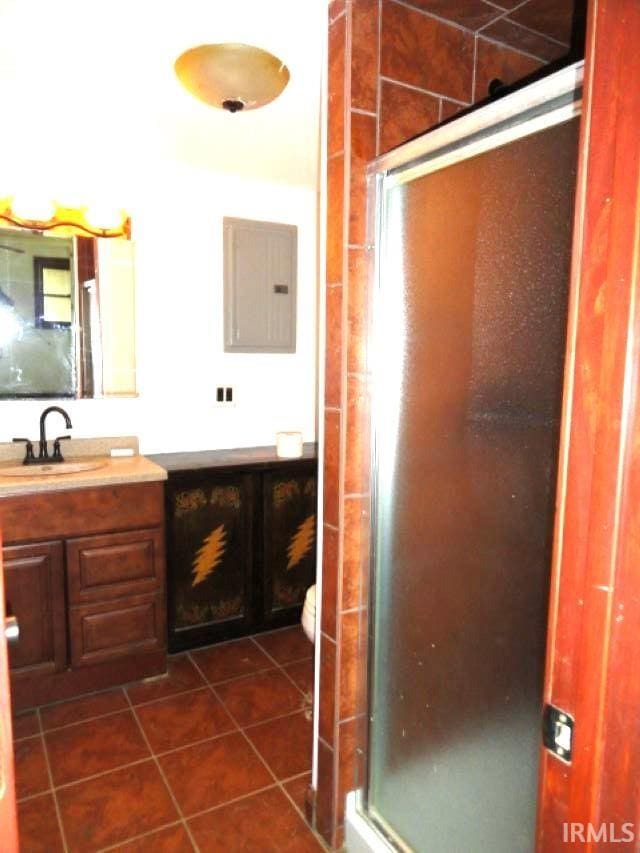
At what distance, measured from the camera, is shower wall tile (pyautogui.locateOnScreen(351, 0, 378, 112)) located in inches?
52.3

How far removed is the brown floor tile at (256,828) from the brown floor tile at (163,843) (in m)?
0.03

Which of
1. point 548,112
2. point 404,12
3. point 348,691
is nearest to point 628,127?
point 548,112

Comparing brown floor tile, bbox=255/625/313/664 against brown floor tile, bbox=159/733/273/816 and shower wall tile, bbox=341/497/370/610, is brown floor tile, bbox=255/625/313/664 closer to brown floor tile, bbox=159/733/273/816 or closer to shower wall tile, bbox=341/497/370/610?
brown floor tile, bbox=159/733/273/816

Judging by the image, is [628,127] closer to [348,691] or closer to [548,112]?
[548,112]

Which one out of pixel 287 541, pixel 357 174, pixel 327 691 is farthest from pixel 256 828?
pixel 357 174

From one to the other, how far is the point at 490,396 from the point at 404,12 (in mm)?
1025

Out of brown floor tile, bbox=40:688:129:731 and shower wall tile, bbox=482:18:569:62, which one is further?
brown floor tile, bbox=40:688:129:731

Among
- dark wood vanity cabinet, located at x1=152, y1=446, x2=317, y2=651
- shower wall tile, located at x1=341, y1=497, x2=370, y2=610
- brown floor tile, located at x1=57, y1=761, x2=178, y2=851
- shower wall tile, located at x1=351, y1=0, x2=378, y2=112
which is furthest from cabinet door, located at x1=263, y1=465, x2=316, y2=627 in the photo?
shower wall tile, located at x1=351, y1=0, x2=378, y2=112

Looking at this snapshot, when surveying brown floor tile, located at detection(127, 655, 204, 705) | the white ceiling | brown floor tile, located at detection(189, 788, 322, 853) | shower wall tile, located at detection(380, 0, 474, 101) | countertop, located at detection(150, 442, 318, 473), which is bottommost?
brown floor tile, located at detection(189, 788, 322, 853)

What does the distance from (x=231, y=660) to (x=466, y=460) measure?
1916 millimetres

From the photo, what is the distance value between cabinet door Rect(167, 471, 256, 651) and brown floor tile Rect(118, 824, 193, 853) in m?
0.97

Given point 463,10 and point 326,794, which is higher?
point 463,10

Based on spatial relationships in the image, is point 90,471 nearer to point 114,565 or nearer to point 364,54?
point 114,565

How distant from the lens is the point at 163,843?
1.64 metres
